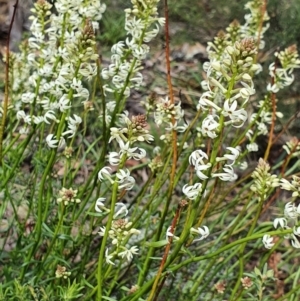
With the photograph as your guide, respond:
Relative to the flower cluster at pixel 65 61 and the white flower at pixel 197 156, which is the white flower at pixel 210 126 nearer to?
the white flower at pixel 197 156

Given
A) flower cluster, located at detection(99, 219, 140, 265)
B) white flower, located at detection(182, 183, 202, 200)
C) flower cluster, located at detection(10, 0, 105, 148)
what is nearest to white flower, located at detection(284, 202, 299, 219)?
white flower, located at detection(182, 183, 202, 200)

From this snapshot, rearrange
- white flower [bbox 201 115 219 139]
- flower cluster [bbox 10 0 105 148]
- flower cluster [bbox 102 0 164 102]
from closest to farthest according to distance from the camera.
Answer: white flower [bbox 201 115 219 139] → flower cluster [bbox 10 0 105 148] → flower cluster [bbox 102 0 164 102]

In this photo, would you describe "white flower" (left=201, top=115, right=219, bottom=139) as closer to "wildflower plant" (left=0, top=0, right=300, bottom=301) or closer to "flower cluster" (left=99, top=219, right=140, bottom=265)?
"wildflower plant" (left=0, top=0, right=300, bottom=301)

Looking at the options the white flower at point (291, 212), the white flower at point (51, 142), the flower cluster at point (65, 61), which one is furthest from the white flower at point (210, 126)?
the white flower at point (51, 142)

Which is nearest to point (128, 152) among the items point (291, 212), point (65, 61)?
point (291, 212)

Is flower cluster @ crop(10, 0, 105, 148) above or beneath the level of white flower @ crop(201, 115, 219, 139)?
beneath

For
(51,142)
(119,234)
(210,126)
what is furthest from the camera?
(51,142)

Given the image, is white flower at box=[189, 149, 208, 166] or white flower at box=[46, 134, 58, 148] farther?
white flower at box=[46, 134, 58, 148]

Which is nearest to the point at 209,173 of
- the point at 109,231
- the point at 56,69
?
the point at 109,231

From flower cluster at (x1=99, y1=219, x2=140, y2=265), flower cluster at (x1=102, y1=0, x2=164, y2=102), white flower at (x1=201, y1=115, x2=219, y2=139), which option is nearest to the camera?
white flower at (x1=201, y1=115, x2=219, y2=139)

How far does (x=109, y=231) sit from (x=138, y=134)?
0.82 feet

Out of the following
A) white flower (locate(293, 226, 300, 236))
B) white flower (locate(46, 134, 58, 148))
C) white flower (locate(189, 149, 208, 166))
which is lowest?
white flower (locate(46, 134, 58, 148))

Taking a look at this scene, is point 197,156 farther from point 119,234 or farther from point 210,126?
Answer: point 119,234

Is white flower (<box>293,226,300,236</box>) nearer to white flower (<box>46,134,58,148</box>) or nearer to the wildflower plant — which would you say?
the wildflower plant
